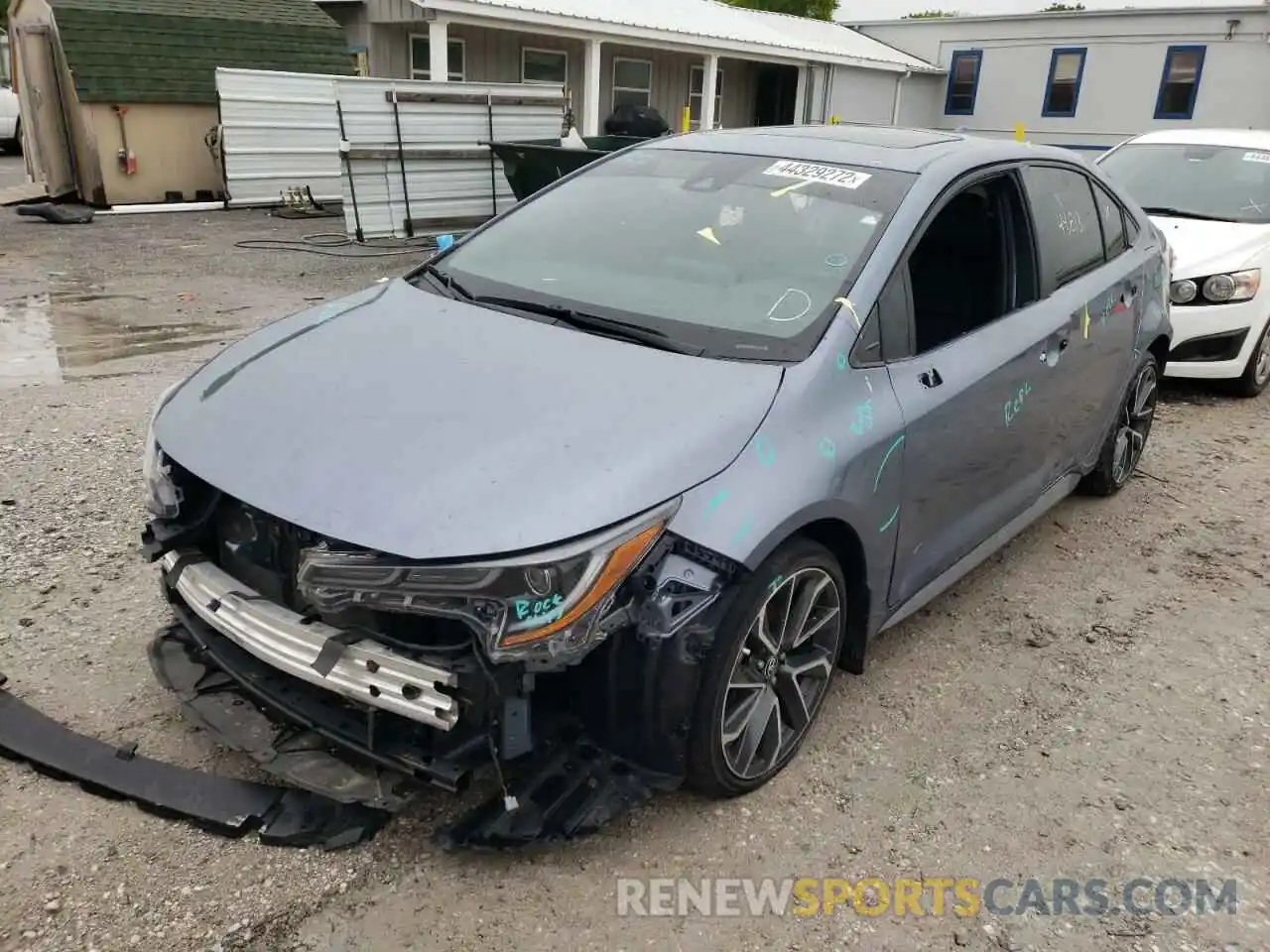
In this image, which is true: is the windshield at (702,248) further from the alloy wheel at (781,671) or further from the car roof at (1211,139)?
the car roof at (1211,139)

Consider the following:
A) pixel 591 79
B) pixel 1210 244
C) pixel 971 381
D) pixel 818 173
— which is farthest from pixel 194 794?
pixel 591 79

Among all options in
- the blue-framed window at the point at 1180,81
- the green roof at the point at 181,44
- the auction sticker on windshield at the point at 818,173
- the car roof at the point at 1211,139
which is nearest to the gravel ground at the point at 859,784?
the auction sticker on windshield at the point at 818,173

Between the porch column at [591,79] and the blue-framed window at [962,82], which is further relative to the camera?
the blue-framed window at [962,82]

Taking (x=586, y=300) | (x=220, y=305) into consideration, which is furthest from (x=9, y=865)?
(x=220, y=305)

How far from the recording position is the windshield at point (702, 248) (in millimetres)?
2936

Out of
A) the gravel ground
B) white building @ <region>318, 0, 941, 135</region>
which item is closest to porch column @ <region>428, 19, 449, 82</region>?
white building @ <region>318, 0, 941, 135</region>

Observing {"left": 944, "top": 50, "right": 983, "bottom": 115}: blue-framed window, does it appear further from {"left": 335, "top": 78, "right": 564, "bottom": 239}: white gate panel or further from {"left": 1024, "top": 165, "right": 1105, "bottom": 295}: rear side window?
{"left": 1024, "top": 165, "right": 1105, "bottom": 295}: rear side window

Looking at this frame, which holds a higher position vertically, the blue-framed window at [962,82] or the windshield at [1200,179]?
the blue-framed window at [962,82]

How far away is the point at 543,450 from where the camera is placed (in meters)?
2.38

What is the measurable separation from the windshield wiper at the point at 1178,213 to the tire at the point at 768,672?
563 centimetres

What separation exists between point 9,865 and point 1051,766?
9.17ft

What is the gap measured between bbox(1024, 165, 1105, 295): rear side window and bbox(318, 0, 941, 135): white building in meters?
12.2

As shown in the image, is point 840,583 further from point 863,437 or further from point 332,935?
point 332,935

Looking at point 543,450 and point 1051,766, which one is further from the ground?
point 543,450
